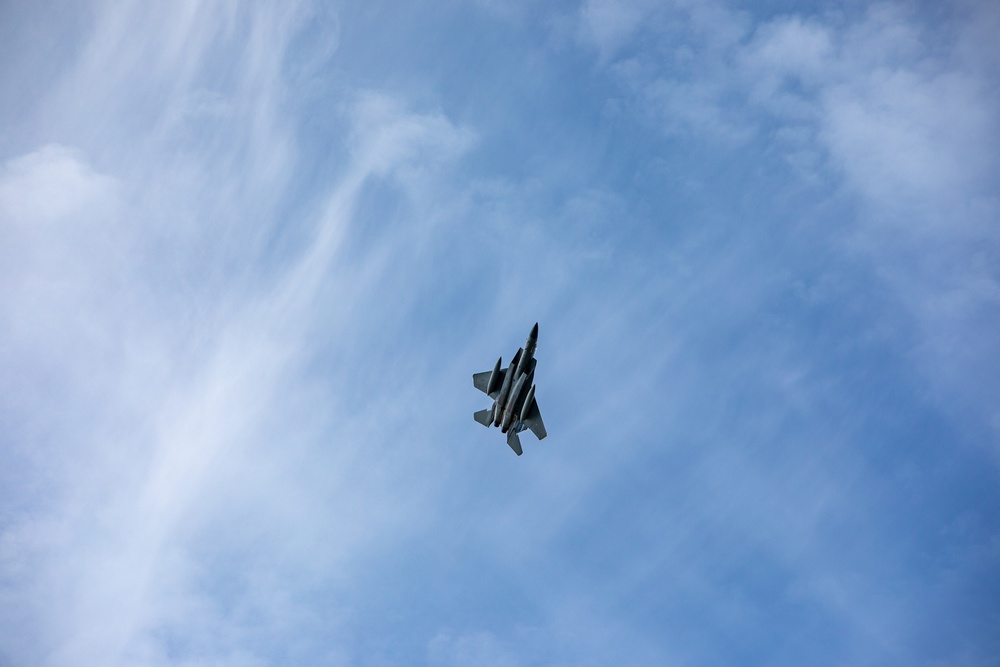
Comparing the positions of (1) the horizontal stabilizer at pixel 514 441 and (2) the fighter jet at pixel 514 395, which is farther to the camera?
(1) the horizontal stabilizer at pixel 514 441

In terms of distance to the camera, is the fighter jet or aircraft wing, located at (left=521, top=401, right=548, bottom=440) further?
aircraft wing, located at (left=521, top=401, right=548, bottom=440)

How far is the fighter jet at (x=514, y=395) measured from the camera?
112688 mm

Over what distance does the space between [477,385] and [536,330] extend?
756 inches

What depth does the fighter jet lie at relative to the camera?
370ft

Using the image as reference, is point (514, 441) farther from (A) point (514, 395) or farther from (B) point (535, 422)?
(A) point (514, 395)

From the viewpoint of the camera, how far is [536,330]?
359 feet

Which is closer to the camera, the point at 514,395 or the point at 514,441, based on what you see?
the point at 514,395

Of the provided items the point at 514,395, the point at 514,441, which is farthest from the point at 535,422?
the point at 514,395

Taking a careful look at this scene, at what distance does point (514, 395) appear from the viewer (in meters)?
115

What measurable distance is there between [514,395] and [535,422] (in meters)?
10.9

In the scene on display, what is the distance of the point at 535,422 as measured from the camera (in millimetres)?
124125

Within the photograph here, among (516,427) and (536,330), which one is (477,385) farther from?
(536,330)

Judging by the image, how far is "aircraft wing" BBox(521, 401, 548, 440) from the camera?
12324cm

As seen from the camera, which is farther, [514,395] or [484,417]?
[484,417]
